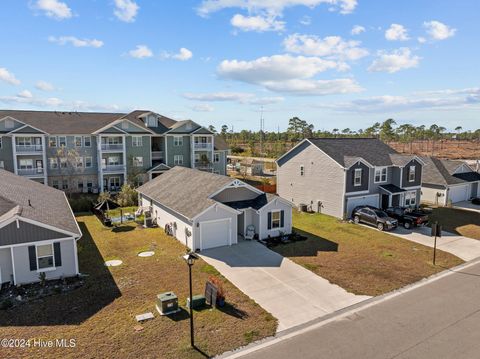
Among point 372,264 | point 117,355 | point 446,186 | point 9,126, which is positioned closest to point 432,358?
point 372,264

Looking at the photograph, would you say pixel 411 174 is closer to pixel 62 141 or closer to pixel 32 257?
pixel 32 257

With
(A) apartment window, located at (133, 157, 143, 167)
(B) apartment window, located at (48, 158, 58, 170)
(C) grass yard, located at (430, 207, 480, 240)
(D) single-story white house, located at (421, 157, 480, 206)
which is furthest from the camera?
(A) apartment window, located at (133, 157, 143, 167)

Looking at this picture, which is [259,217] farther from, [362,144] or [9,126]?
[9,126]

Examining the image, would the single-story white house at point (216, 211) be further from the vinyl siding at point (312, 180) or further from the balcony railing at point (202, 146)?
the balcony railing at point (202, 146)

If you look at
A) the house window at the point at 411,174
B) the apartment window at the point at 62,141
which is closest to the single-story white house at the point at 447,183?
the house window at the point at 411,174

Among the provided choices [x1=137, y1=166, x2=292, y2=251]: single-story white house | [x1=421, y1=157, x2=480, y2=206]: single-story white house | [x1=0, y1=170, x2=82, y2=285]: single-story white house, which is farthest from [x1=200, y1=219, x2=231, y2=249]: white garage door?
[x1=421, y1=157, x2=480, y2=206]: single-story white house

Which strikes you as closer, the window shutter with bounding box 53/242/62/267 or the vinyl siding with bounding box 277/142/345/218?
the window shutter with bounding box 53/242/62/267

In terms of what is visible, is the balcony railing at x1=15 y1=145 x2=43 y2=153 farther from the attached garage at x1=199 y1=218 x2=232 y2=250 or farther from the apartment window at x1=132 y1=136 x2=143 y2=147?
the attached garage at x1=199 y1=218 x2=232 y2=250

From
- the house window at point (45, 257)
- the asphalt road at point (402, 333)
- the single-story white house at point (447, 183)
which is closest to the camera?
the asphalt road at point (402, 333)
